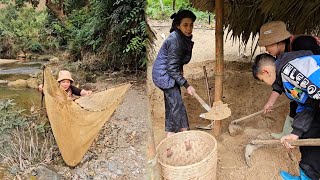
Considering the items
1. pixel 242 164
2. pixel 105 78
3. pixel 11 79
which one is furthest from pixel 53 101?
pixel 11 79

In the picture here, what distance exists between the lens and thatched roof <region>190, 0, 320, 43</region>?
3547 millimetres

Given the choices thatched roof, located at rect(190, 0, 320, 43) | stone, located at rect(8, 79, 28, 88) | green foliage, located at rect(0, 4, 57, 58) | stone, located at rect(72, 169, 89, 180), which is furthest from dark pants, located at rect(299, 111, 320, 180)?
green foliage, located at rect(0, 4, 57, 58)

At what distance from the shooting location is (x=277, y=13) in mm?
3730

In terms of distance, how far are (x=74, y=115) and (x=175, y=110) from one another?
1161 mm

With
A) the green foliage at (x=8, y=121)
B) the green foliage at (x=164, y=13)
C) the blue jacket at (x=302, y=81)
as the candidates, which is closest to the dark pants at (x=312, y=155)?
the blue jacket at (x=302, y=81)

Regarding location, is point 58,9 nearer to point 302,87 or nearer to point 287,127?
point 287,127

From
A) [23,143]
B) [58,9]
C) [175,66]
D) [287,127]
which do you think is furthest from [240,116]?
[58,9]

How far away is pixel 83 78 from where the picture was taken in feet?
28.5

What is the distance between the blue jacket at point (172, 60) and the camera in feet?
10.0

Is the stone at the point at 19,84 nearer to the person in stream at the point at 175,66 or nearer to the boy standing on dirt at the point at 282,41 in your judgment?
the person in stream at the point at 175,66

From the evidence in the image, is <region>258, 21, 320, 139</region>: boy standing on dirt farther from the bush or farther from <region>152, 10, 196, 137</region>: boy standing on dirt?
the bush

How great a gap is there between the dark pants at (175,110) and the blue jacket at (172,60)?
0.26 ft

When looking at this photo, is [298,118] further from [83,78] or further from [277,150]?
[83,78]

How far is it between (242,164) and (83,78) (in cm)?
637
